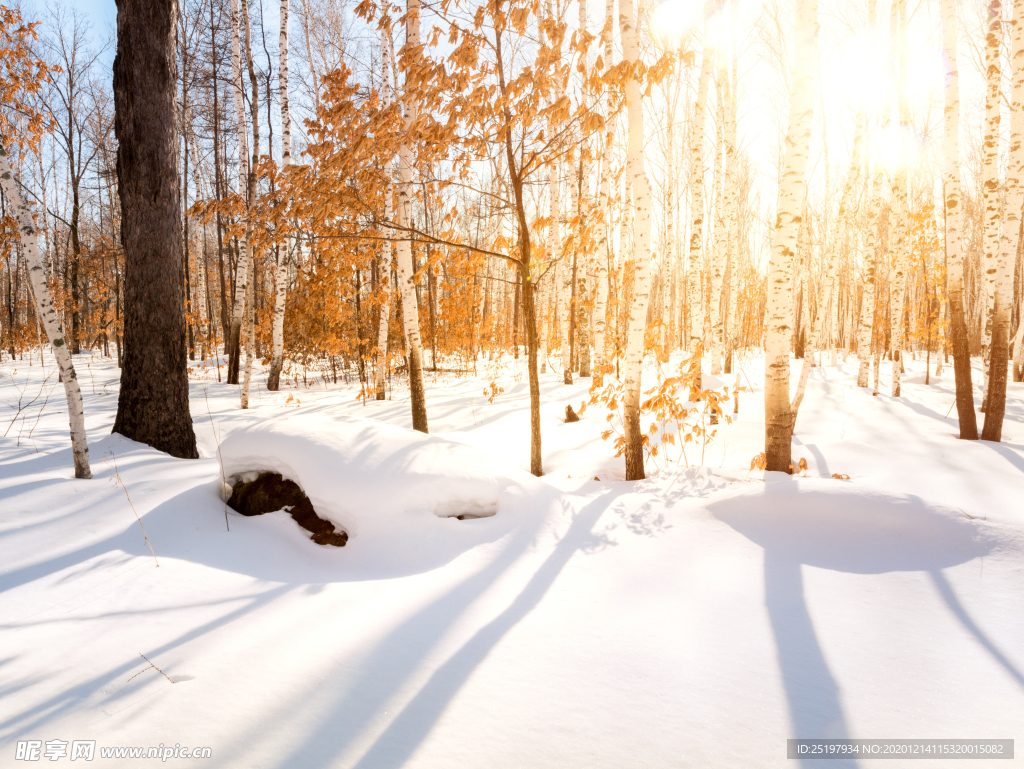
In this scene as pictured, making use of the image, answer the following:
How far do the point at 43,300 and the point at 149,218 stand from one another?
4.21 ft

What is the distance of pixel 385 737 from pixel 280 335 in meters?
10.3

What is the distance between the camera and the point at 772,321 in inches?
164

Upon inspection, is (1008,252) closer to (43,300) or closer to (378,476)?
(378,476)

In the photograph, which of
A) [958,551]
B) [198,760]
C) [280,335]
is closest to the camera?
[198,760]

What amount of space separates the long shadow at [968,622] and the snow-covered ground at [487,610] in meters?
0.01

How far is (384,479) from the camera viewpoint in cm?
331

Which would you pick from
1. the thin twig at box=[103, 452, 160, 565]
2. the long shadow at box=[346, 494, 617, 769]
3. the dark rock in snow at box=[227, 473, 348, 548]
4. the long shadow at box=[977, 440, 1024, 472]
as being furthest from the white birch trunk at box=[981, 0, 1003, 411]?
the thin twig at box=[103, 452, 160, 565]

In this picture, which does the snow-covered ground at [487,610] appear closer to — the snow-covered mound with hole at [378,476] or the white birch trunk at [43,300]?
the snow-covered mound with hole at [378,476]

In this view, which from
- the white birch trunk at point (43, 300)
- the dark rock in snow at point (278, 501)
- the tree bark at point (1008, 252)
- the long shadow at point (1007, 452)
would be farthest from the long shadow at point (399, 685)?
the tree bark at point (1008, 252)

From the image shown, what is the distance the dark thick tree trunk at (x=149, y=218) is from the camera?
430 cm

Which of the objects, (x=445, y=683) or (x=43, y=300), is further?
(x=43, y=300)

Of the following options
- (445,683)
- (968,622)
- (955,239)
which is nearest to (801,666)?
(968,622)

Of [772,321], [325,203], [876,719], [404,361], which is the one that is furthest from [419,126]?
[404,361]

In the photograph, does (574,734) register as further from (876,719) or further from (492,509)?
(492,509)
